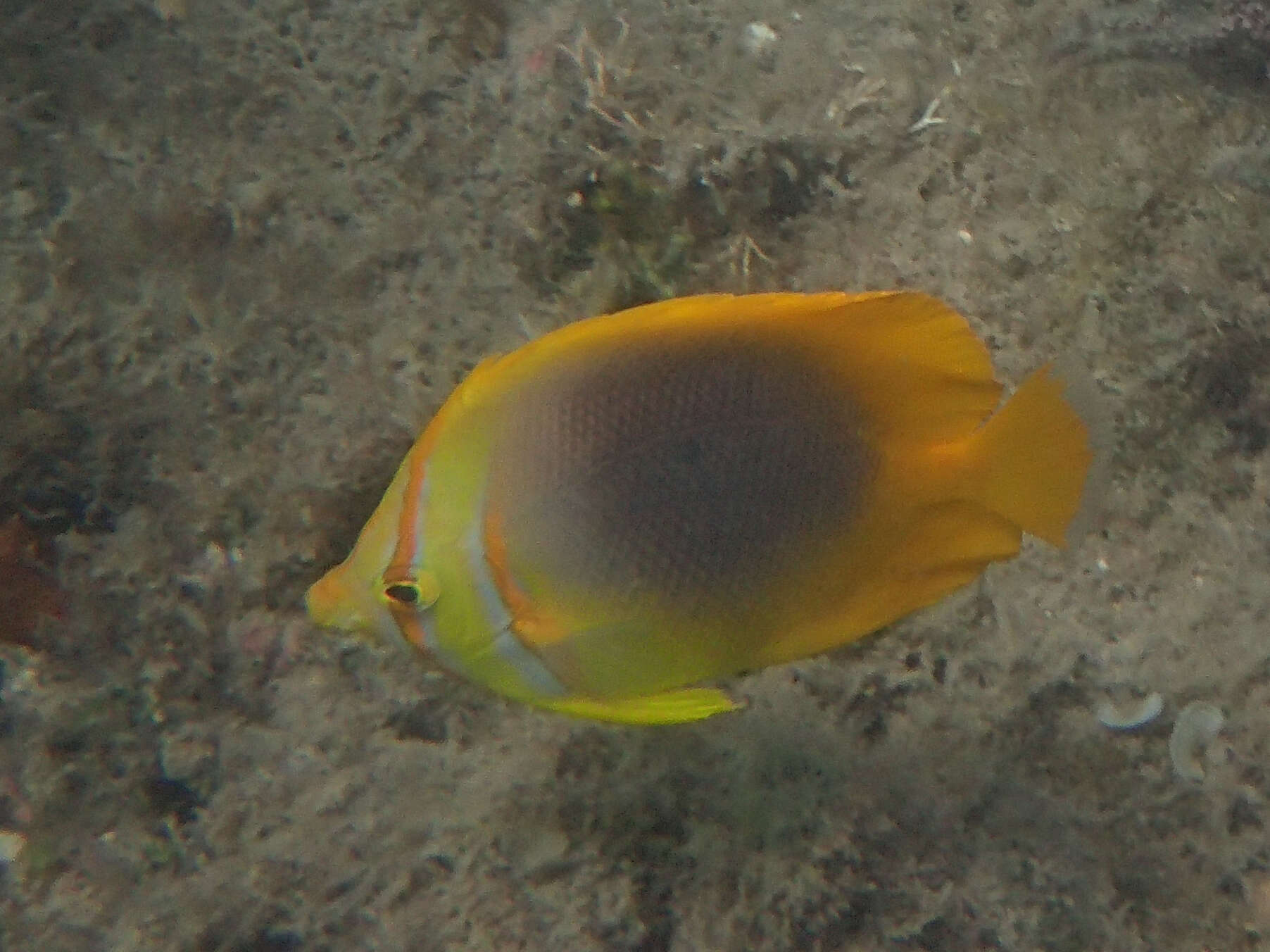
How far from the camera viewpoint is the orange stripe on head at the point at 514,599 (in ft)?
4.33

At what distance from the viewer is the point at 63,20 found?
93.0 inches

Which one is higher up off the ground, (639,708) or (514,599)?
(514,599)

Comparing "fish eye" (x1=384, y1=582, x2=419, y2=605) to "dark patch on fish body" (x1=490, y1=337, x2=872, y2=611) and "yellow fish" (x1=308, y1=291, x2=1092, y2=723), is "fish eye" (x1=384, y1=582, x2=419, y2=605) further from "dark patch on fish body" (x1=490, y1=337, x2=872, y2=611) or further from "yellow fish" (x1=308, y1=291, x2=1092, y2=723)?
"dark patch on fish body" (x1=490, y1=337, x2=872, y2=611)

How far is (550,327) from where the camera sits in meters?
2.38

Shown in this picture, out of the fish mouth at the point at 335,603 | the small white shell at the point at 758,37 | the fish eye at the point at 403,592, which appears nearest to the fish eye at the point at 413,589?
the fish eye at the point at 403,592

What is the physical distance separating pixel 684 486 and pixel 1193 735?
1.80 m

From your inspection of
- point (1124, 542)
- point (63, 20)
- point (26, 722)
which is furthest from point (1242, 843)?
point (63, 20)

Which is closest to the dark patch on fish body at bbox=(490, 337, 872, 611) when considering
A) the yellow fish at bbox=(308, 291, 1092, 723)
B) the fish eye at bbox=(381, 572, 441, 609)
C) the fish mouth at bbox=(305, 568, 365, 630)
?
the yellow fish at bbox=(308, 291, 1092, 723)

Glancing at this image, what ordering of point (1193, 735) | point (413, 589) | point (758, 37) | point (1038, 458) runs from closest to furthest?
1. point (413, 589)
2. point (1038, 458)
3. point (1193, 735)
4. point (758, 37)

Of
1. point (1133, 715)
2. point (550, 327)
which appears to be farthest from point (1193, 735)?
point (550, 327)

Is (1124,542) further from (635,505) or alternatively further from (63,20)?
(63,20)

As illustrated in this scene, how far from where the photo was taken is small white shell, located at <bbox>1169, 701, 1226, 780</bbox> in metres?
2.22

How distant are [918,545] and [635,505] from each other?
516 millimetres

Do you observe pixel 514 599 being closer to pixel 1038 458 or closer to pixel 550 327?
pixel 1038 458
